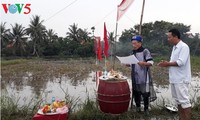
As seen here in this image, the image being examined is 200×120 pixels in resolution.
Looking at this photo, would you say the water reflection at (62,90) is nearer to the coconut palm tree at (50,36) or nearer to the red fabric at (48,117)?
the red fabric at (48,117)

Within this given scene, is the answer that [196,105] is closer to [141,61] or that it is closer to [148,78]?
[148,78]

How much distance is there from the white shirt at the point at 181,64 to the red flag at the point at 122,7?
153 cm

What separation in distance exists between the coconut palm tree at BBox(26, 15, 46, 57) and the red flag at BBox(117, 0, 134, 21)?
3479 cm

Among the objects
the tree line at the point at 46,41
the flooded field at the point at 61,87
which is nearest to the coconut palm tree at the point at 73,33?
the tree line at the point at 46,41

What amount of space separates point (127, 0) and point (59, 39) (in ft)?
122

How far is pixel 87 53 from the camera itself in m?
38.8

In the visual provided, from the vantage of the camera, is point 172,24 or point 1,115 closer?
point 1,115

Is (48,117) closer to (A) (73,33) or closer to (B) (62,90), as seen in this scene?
(B) (62,90)

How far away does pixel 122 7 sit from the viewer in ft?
17.3

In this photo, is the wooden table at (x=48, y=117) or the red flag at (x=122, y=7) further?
the red flag at (x=122, y=7)

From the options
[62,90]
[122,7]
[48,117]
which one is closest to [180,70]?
[122,7]

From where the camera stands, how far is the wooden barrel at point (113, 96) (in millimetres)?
4422

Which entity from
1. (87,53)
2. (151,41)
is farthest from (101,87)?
(87,53)

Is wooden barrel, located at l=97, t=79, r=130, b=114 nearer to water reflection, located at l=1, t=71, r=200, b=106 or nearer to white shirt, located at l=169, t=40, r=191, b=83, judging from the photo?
white shirt, located at l=169, t=40, r=191, b=83
